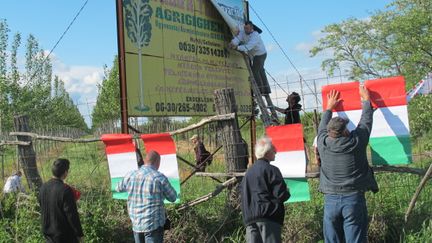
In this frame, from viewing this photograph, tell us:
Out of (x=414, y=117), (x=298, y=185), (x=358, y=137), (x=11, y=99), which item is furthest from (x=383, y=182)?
(x=11, y=99)

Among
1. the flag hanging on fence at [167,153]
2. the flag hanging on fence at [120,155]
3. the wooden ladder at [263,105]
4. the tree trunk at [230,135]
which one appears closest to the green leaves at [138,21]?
the flag hanging on fence at [120,155]

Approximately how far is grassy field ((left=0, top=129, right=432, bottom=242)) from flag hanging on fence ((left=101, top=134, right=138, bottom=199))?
0.57 m

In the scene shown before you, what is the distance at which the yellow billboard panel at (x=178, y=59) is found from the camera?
7762mm

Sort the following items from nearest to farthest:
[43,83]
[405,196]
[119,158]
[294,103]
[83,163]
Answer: [405,196] < [119,158] < [294,103] < [83,163] < [43,83]

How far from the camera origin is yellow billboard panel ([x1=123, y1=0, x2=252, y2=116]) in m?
7.76

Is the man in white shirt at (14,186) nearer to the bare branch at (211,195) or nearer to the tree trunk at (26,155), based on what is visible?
the tree trunk at (26,155)

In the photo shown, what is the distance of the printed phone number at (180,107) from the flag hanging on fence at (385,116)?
11.2ft

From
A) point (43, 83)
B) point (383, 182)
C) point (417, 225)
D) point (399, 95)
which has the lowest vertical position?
point (417, 225)

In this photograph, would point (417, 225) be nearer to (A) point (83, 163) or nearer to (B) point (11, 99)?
(A) point (83, 163)

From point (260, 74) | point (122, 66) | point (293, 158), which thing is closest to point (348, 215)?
point (293, 158)

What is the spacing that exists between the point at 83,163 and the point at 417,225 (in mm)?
5952

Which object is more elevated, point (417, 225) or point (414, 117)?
point (414, 117)

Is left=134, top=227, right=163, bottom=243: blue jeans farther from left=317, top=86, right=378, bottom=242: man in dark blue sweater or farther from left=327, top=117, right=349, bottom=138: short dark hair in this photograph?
left=327, top=117, right=349, bottom=138: short dark hair

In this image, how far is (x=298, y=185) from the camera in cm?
591
